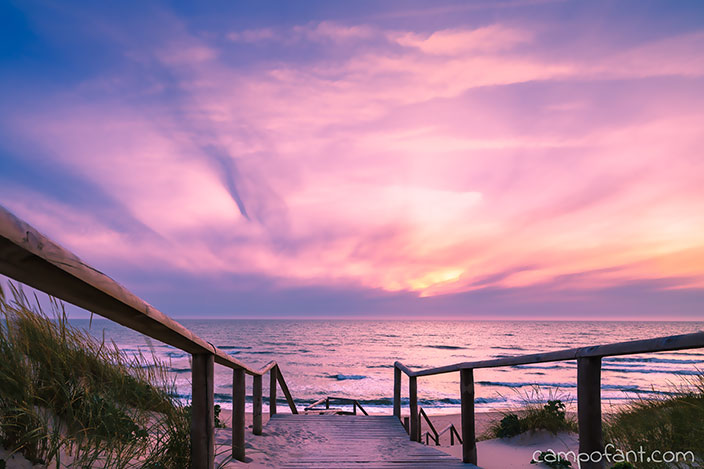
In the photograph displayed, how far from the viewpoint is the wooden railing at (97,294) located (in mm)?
971

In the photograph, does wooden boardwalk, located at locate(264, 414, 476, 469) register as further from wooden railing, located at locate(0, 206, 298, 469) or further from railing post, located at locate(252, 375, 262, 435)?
wooden railing, located at locate(0, 206, 298, 469)

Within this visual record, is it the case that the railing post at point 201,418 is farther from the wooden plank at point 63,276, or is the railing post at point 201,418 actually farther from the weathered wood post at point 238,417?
the weathered wood post at point 238,417

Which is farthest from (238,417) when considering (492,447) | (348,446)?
(492,447)

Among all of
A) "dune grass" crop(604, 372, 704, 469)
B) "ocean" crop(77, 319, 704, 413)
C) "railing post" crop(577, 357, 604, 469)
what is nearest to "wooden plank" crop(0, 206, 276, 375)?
"railing post" crop(577, 357, 604, 469)

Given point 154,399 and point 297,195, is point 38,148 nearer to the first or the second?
point 297,195

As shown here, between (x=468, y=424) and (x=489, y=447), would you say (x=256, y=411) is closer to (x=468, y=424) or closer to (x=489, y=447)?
(x=468, y=424)

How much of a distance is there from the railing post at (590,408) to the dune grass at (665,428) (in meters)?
0.74

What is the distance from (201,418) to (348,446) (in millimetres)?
3391

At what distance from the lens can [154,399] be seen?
9.53 ft

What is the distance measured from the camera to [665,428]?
3.44 m

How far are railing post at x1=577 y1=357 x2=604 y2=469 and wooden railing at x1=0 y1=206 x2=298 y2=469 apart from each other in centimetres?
223

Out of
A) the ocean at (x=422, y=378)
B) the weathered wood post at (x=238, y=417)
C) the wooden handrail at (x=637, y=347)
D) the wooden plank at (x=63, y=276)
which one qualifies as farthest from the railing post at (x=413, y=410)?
the ocean at (x=422, y=378)

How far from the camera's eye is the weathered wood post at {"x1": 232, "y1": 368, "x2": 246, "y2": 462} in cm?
394

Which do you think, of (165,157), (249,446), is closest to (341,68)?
(165,157)
